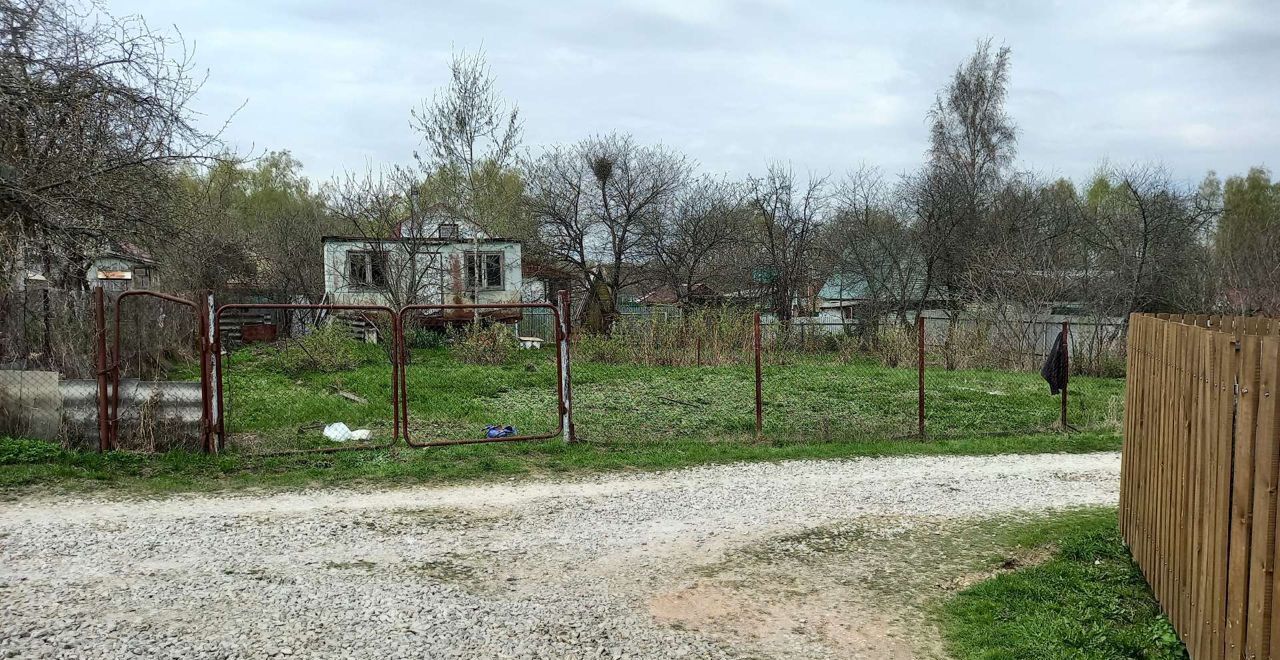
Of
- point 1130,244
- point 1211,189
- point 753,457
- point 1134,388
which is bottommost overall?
point 753,457

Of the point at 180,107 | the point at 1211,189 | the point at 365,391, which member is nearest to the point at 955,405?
the point at 365,391

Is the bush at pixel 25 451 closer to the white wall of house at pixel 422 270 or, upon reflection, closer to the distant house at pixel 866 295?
the white wall of house at pixel 422 270

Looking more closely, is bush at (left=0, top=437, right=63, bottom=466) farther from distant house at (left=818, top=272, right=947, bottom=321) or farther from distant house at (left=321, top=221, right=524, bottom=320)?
distant house at (left=818, top=272, right=947, bottom=321)

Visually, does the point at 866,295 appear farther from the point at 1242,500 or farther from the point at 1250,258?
the point at 1242,500

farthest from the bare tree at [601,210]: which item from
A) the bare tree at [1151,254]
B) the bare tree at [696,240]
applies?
the bare tree at [1151,254]

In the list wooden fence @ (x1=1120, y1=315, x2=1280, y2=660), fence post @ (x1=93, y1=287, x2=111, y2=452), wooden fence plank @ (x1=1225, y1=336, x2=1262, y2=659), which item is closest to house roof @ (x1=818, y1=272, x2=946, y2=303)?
wooden fence @ (x1=1120, y1=315, x2=1280, y2=660)

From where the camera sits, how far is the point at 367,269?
24922mm

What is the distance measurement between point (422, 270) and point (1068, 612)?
2087 centimetres

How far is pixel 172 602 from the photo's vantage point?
4.84 metres

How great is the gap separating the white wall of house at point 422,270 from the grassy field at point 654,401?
15.4 ft

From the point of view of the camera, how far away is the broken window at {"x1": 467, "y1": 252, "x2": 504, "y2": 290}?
89.6ft

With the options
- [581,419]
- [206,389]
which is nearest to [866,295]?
[581,419]

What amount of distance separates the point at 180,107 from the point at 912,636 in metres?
11.2

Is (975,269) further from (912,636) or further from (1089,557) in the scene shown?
(912,636)
